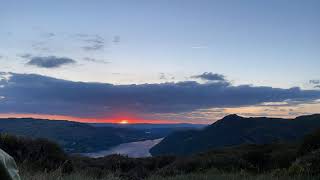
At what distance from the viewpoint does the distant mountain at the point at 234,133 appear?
102812 mm

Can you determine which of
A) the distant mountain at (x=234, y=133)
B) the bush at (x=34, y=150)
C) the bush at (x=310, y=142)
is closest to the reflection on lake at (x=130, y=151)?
the bush at (x=34, y=150)

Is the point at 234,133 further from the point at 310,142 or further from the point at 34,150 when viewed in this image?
the point at 34,150

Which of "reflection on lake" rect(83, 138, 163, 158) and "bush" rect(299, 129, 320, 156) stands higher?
"bush" rect(299, 129, 320, 156)

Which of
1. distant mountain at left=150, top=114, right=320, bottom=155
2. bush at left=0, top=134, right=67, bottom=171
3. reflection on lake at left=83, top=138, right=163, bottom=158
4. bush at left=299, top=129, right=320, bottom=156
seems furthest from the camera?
distant mountain at left=150, top=114, right=320, bottom=155

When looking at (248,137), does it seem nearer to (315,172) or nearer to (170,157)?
(170,157)

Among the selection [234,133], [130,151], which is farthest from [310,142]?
[234,133]

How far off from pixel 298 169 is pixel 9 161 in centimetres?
1314

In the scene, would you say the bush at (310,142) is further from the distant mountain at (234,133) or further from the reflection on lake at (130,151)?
the distant mountain at (234,133)

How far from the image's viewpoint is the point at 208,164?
75.7 feet

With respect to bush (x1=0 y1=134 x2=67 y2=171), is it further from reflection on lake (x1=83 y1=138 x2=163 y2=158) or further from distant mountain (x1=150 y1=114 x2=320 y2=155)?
distant mountain (x1=150 y1=114 x2=320 y2=155)

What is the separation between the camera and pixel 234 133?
113 metres

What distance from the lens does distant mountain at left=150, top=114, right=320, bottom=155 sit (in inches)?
4048

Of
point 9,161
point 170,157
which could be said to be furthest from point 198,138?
point 9,161

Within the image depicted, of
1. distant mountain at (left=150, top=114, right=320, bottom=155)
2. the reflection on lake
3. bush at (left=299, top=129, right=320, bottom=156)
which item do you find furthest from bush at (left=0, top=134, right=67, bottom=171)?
distant mountain at (left=150, top=114, right=320, bottom=155)
